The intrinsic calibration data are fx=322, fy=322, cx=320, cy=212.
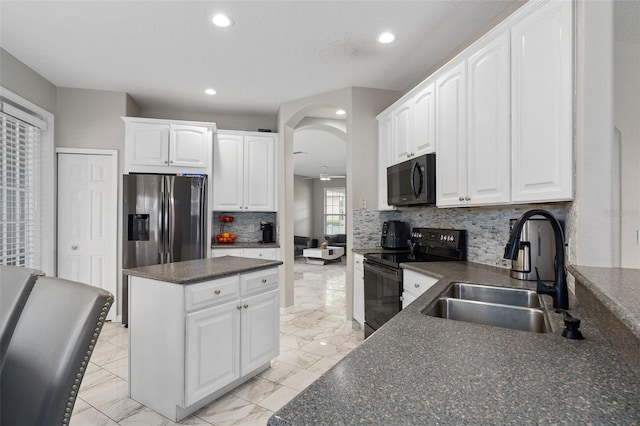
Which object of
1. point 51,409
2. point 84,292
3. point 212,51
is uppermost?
point 212,51

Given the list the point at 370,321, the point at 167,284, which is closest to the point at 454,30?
the point at 370,321

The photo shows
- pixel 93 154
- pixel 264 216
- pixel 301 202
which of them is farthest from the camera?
pixel 301 202

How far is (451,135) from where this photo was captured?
238 centimetres

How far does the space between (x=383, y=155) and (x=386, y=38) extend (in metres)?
1.18

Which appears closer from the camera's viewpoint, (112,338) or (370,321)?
(370,321)

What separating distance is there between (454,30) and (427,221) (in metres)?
1.68

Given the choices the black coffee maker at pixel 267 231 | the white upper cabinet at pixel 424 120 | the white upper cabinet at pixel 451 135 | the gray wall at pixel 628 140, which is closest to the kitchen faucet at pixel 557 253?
the gray wall at pixel 628 140

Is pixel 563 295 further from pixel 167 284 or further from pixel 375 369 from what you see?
pixel 167 284

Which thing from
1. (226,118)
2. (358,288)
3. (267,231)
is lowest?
(358,288)

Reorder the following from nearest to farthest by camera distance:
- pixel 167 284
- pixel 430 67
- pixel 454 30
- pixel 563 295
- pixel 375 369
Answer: pixel 375 369
pixel 563 295
pixel 167 284
pixel 454 30
pixel 430 67

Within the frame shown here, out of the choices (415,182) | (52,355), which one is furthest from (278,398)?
(415,182)

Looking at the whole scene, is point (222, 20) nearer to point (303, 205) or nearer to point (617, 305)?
point (617, 305)

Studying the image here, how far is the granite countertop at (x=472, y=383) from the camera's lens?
1.80 ft

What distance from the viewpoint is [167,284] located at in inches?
75.7
